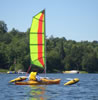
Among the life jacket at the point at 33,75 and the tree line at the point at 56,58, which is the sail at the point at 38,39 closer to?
the life jacket at the point at 33,75

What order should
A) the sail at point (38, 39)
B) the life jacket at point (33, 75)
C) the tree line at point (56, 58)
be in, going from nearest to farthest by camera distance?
the life jacket at point (33, 75)
the sail at point (38, 39)
the tree line at point (56, 58)

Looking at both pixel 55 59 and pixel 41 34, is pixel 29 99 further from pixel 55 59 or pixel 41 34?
pixel 55 59

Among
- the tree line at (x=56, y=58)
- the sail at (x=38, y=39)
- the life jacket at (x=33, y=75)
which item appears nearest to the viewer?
the life jacket at (x=33, y=75)

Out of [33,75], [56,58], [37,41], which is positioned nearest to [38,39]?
[37,41]

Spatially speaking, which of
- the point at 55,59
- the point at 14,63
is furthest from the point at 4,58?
the point at 55,59

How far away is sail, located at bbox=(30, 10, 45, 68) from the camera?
45.3m

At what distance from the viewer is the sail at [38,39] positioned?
45281 millimetres

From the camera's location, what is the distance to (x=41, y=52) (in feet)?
151

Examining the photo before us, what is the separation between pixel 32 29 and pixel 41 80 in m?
6.85

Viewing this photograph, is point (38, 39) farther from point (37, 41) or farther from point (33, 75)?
point (33, 75)

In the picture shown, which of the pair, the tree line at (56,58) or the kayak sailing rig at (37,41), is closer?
the kayak sailing rig at (37,41)

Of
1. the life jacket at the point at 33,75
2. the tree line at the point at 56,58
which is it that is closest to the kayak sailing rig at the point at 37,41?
the life jacket at the point at 33,75

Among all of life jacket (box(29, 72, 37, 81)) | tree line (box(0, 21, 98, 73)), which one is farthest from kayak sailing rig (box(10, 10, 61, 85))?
tree line (box(0, 21, 98, 73))

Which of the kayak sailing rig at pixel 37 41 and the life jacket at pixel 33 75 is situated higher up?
the kayak sailing rig at pixel 37 41
